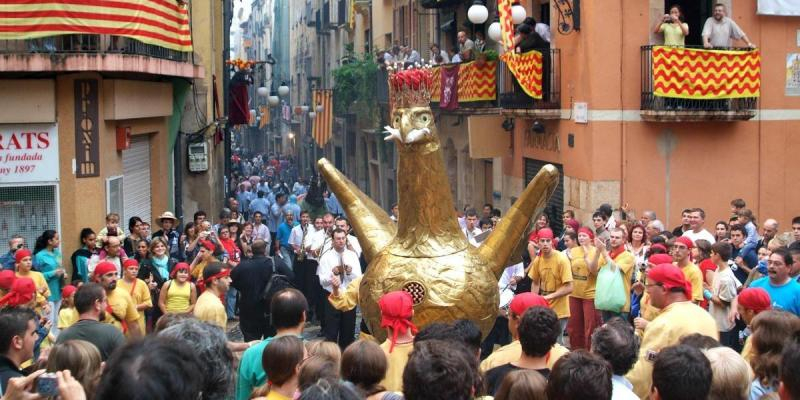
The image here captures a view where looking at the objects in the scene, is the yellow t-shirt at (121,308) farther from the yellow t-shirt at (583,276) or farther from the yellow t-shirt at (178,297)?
the yellow t-shirt at (583,276)

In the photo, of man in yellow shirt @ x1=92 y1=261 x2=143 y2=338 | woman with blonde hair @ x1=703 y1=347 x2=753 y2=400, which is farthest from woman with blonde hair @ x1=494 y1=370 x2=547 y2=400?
man in yellow shirt @ x1=92 y1=261 x2=143 y2=338

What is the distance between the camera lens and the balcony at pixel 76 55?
1327 centimetres

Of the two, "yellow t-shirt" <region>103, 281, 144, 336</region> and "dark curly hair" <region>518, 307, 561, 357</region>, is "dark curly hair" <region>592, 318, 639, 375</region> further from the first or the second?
"yellow t-shirt" <region>103, 281, 144, 336</region>

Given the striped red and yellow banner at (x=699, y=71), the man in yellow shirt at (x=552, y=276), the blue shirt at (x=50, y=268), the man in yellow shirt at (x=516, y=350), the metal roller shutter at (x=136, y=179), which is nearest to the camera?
the man in yellow shirt at (x=516, y=350)

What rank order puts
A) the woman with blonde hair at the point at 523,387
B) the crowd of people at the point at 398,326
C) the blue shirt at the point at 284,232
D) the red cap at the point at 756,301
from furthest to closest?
the blue shirt at the point at 284,232 < the red cap at the point at 756,301 < the woman with blonde hair at the point at 523,387 < the crowd of people at the point at 398,326

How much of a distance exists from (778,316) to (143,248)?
7436 mm

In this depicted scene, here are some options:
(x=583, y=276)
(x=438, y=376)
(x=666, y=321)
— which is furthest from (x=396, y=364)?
(x=583, y=276)

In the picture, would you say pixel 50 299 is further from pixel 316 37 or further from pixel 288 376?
pixel 316 37

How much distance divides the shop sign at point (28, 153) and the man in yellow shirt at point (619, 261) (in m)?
7.05

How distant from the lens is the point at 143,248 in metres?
11.7

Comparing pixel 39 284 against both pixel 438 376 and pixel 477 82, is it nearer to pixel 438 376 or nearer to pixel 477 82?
pixel 438 376

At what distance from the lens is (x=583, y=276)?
36.3 feet

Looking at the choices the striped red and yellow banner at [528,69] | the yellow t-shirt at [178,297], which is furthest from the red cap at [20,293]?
the striped red and yellow banner at [528,69]

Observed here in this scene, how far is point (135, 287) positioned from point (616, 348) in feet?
18.1
